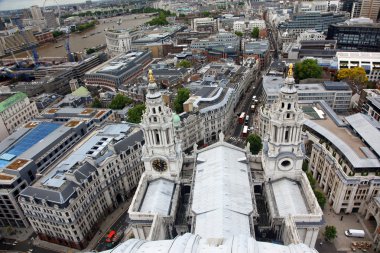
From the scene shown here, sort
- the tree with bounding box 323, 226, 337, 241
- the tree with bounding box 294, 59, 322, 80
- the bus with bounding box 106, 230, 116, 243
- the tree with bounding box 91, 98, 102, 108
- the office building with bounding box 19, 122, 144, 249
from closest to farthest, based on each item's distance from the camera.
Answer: the tree with bounding box 323, 226, 337, 241, the office building with bounding box 19, 122, 144, 249, the bus with bounding box 106, 230, 116, 243, the tree with bounding box 91, 98, 102, 108, the tree with bounding box 294, 59, 322, 80

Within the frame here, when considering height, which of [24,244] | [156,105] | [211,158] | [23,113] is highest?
[156,105]

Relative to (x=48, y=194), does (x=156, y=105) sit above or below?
above

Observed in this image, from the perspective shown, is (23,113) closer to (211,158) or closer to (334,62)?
(211,158)

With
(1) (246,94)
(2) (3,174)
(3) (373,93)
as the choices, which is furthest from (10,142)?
(3) (373,93)

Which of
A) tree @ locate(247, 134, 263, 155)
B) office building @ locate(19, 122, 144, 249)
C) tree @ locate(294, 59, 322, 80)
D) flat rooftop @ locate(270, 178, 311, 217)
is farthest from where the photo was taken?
tree @ locate(294, 59, 322, 80)

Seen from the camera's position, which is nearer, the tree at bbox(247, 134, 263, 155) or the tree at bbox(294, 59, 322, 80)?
the tree at bbox(247, 134, 263, 155)

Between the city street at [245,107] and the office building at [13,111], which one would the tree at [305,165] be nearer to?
the city street at [245,107]

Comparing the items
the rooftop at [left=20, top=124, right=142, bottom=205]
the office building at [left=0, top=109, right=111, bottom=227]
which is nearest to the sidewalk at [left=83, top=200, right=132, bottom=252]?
the rooftop at [left=20, top=124, right=142, bottom=205]

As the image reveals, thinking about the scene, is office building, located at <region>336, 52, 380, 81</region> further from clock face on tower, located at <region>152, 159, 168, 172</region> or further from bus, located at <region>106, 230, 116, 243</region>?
bus, located at <region>106, 230, 116, 243</region>
